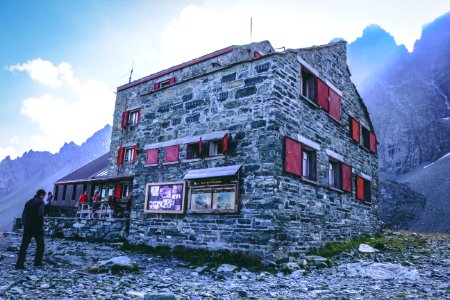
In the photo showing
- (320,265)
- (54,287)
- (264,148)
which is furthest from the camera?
(264,148)

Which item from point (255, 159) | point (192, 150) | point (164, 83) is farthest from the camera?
point (164, 83)

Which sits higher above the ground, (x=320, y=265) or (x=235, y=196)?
(x=235, y=196)

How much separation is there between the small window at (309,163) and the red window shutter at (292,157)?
0.83 metres

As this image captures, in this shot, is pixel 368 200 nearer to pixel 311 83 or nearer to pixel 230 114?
pixel 311 83

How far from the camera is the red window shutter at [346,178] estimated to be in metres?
13.7

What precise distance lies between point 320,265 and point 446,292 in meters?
3.62

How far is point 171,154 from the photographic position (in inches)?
497

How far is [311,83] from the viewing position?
13.0 m

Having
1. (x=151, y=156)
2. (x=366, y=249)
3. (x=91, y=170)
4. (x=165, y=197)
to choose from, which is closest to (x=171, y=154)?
(x=151, y=156)

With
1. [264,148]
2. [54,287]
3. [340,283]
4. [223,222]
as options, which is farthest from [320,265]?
[54,287]

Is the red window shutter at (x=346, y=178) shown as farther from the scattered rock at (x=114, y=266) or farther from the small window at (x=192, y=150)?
the scattered rock at (x=114, y=266)

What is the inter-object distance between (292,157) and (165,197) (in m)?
4.94

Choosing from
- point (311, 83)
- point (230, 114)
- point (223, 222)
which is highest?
point (311, 83)

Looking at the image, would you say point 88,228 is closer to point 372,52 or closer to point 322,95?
point 322,95
